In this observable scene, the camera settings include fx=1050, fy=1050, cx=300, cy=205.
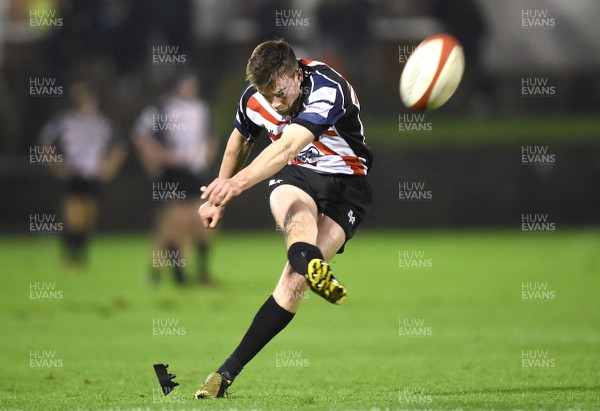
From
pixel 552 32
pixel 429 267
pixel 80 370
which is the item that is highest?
pixel 552 32

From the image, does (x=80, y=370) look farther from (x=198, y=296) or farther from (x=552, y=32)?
(x=552, y=32)

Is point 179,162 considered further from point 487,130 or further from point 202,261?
point 487,130

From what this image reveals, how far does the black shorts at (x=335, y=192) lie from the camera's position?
671 centimetres

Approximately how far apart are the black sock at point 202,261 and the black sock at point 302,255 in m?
7.93

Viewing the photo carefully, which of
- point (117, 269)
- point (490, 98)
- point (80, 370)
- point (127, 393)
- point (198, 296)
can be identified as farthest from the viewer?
point (490, 98)

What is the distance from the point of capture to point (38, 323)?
35.9 feet

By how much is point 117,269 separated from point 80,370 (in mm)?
8093

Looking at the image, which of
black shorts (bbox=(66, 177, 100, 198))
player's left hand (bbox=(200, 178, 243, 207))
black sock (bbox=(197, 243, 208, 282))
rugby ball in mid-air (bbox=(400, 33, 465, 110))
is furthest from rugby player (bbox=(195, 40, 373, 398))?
black shorts (bbox=(66, 177, 100, 198))

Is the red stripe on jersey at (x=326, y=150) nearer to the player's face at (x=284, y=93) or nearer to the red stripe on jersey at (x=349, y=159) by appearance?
the red stripe on jersey at (x=349, y=159)

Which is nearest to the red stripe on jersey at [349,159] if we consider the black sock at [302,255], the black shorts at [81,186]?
the black sock at [302,255]

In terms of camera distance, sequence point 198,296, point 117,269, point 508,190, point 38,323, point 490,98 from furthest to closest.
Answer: point 490,98
point 508,190
point 117,269
point 198,296
point 38,323

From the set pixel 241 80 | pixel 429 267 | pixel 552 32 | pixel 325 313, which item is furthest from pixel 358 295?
pixel 552 32

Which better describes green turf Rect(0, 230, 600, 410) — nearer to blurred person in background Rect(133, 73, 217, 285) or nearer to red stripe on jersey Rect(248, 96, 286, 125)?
blurred person in background Rect(133, 73, 217, 285)

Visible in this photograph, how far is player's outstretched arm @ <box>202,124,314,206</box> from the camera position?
5.67 metres
